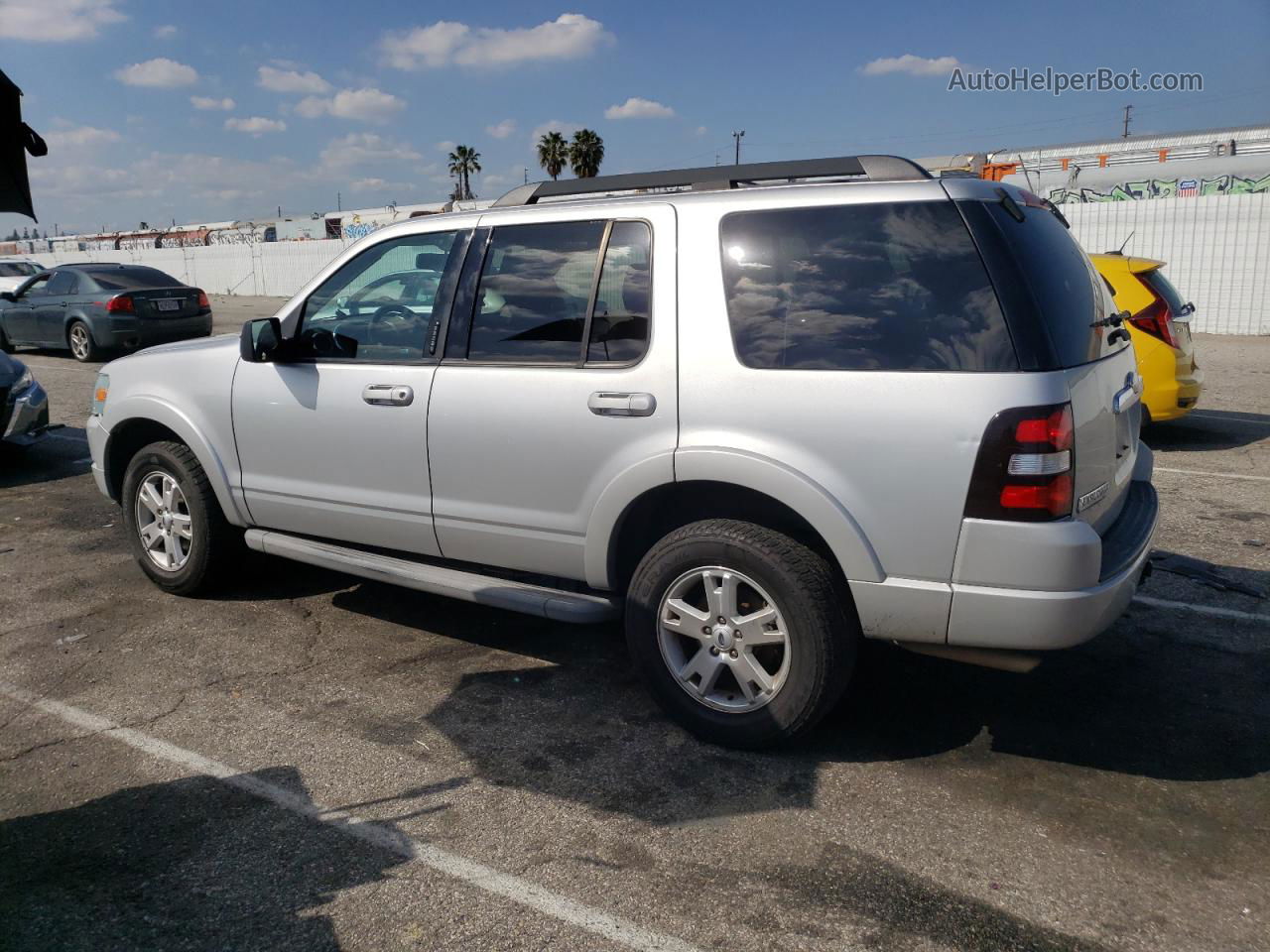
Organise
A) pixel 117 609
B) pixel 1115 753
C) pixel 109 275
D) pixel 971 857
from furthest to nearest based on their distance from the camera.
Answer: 1. pixel 109 275
2. pixel 117 609
3. pixel 1115 753
4. pixel 971 857

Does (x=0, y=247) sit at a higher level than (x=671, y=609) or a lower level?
higher

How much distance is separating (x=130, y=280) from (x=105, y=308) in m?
0.72

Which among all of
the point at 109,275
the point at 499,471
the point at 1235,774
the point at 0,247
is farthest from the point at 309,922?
the point at 0,247

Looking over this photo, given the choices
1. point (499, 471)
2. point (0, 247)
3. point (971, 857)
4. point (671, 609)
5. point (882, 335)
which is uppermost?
point (0, 247)

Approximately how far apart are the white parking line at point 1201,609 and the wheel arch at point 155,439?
462 cm

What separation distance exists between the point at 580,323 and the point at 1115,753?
2.57 m

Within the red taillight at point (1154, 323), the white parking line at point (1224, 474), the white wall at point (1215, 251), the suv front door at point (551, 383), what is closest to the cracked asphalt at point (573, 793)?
the suv front door at point (551, 383)

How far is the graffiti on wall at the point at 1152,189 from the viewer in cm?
2359

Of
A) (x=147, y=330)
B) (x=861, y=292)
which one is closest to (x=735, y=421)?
(x=861, y=292)

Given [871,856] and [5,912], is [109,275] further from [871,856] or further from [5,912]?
[871,856]

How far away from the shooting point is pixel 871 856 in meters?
3.07

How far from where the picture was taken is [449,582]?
169 inches

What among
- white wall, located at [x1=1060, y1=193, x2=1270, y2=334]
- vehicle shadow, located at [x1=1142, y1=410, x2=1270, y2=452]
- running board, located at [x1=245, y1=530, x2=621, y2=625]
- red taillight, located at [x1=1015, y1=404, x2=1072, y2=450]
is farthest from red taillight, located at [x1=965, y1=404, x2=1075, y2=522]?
white wall, located at [x1=1060, y1=193, x2=1270, y2=334]

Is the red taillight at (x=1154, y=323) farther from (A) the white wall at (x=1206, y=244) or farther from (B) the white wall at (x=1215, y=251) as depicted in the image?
(B) the white wall at (x=1215, y=251)
